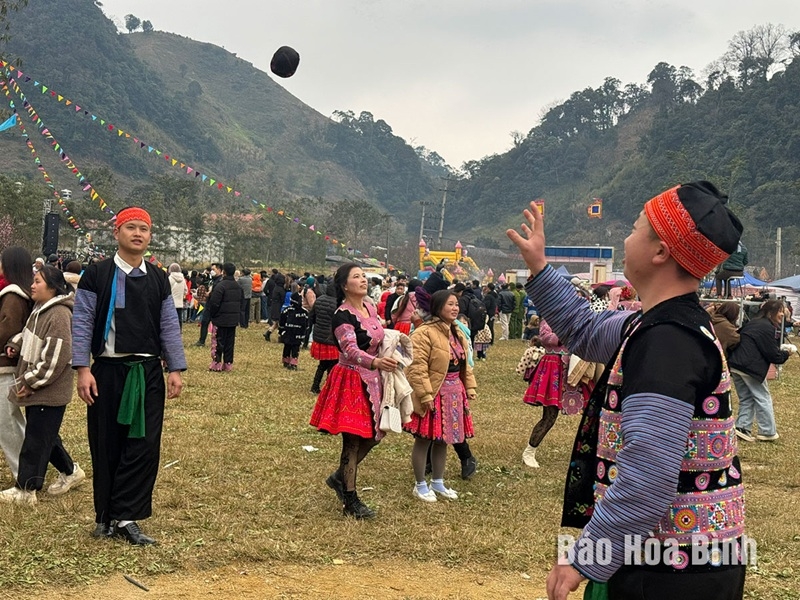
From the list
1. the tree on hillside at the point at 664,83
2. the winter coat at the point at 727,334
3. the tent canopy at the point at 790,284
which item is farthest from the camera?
the tree on hillside at the point at 664,83

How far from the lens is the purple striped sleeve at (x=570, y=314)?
7.94 ft

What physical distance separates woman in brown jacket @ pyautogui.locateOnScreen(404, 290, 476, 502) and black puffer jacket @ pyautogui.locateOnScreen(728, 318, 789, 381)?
4.31m

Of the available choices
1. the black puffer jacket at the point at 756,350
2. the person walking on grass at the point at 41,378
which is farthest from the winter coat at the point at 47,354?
the black puffer jacket at the point at 756,350

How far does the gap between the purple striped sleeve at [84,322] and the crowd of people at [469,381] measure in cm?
1

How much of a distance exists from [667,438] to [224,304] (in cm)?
1244

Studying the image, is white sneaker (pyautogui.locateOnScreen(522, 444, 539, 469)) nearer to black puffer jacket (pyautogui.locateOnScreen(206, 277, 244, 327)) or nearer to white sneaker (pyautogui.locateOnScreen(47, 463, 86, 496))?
white sneaker (pyautogui.locateOnScreen(47, 463, 86, 496))

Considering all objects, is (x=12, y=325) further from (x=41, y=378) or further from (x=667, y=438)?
(x=667, y=438)

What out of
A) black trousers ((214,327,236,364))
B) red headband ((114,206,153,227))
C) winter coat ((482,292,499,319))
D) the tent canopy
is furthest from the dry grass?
the tent canopy

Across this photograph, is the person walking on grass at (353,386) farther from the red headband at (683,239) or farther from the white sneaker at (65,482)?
the red headband at (683,239)

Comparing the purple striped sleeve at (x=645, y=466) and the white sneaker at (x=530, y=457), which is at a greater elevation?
the purple striped sleeve at (x=645, y=466)

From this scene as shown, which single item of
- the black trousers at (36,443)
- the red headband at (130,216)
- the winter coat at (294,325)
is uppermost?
the red headband at (130,216)

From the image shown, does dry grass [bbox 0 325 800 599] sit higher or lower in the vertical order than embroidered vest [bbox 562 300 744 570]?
lower

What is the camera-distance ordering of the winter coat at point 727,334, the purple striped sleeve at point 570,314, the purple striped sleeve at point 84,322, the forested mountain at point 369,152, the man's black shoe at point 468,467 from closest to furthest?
the purple striped sleeve at point 570,314
the purple striped sleeve at point 84,322
the man's black shoe at point 468,467
the winter coat at point 727,334
the forested mountain at point 369,152

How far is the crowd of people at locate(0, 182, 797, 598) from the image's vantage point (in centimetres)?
195
